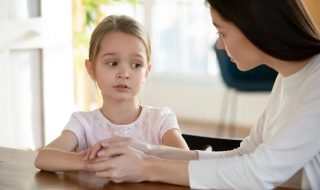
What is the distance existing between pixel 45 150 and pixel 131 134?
32 cm

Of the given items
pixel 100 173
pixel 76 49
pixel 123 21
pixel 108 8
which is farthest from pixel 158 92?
pixel 100 173

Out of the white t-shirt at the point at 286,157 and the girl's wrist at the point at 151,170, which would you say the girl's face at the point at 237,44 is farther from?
the girl's wrist at the point at 151,170

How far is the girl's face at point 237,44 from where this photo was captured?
1272mm

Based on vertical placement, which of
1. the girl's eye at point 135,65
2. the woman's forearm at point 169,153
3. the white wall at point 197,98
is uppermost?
the girl's eye at point 135,65

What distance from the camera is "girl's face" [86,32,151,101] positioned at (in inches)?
67.2

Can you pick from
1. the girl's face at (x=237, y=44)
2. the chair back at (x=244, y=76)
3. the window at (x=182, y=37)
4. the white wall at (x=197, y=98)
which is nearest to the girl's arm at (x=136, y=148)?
the girl's face at (x=237, y=44)

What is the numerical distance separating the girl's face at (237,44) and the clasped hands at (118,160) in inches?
12.4

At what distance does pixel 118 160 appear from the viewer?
1.32m

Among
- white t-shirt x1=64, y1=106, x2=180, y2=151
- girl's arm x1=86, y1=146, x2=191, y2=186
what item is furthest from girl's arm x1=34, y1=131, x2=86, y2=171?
white t-shirt x1=64, y1=106, x2=180, y2=151

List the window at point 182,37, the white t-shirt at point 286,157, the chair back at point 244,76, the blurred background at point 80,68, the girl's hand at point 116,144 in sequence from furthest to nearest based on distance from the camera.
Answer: the window at point 182,37 → the chair back at point 244,76 → the blurred background at point 80,68 → the girl's hand at point 116,144 → the white t-shirt at point 286,157

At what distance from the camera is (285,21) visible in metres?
1.22

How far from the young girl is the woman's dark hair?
51cm

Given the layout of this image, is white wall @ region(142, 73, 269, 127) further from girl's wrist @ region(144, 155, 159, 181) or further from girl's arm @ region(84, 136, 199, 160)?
girl's wrist @ region(144, 155, 159, 181)

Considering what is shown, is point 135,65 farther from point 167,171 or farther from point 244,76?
point 244,76
